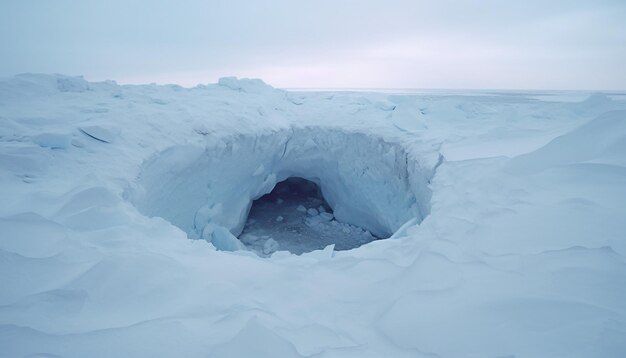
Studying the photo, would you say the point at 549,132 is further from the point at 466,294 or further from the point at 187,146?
the point at 187,146

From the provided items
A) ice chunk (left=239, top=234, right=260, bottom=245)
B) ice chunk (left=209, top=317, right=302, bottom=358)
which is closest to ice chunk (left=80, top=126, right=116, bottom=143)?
ice chunk (left=209, top=317, right=302, bottom=358)

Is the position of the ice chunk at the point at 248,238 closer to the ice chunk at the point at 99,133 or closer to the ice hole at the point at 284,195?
the ice hole at the point at 284,195

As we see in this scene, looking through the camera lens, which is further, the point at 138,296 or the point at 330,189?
the point at 330,189

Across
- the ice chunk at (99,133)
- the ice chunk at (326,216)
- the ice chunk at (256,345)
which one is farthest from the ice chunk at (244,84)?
the ice chunk at (256,345)

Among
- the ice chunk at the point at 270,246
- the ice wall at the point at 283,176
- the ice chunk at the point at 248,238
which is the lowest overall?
the ice chunk at the point at 248,238

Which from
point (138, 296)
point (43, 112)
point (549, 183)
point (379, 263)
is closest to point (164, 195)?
point (43, 112)

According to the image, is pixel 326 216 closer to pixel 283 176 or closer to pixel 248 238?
pixel 283 176
